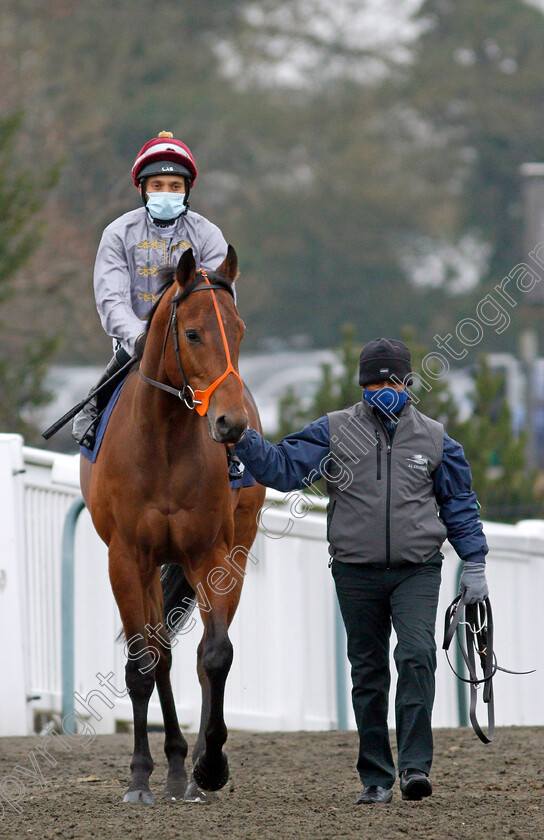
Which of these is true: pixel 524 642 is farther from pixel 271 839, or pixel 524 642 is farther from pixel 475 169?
pixel 475 169

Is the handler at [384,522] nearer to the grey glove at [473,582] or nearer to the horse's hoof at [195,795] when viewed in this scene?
the grey glove at [473,582]

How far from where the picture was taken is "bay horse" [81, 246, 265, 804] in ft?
16.3

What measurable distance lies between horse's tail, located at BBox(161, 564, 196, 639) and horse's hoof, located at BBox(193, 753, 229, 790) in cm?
101

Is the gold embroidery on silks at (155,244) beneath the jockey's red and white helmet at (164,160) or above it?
beneath

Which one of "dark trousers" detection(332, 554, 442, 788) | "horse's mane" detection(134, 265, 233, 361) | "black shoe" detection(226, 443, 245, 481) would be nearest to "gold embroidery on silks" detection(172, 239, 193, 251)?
"horse's mane" detection(134, 265, 233, 361)

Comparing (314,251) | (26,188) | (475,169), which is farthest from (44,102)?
(475,169)

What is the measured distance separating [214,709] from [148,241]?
2.06 metres

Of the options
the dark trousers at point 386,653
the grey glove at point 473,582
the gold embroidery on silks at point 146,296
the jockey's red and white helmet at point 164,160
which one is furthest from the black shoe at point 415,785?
the jockey's red and white helmet at point 164,160

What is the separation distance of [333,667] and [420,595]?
116 inches

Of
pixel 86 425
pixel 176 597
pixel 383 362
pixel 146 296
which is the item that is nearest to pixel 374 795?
pixel 176 597

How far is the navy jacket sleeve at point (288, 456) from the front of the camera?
4855 mm

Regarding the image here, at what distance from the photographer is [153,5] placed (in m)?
32.6

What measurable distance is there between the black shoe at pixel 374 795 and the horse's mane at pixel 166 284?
198 centimetres

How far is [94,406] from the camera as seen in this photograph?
5664mm
